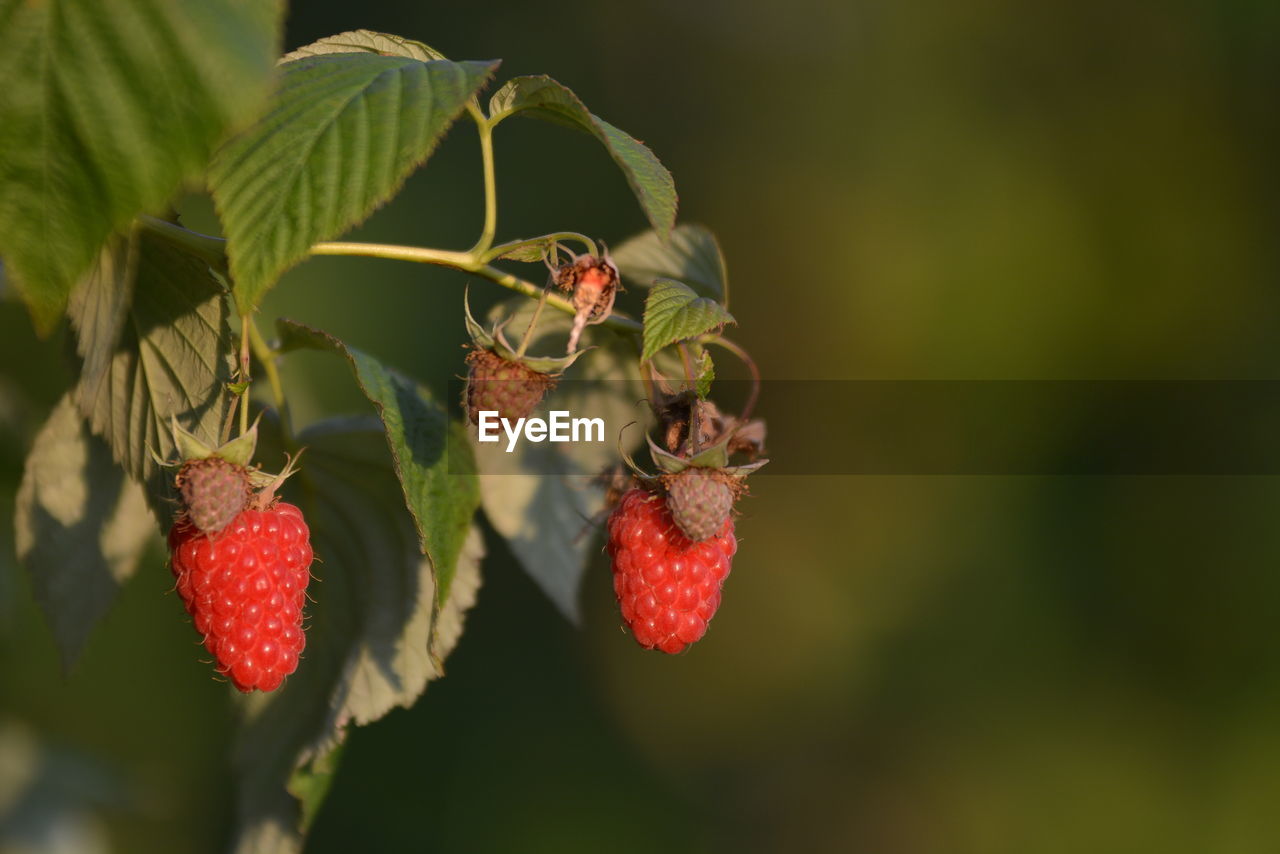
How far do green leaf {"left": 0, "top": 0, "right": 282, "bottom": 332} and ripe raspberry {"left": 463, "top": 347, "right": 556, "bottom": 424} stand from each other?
28cm

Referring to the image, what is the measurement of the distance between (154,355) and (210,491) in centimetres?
10

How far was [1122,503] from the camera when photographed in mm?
3986

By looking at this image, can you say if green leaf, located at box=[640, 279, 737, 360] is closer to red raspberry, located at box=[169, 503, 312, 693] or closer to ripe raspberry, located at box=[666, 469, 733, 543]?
ripe raspberry, located at box=[666, 469, 733, 543]

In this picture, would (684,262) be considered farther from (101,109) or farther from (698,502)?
(101,109)

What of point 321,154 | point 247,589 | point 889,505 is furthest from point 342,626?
point 889,505

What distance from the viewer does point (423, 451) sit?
742 millimetres

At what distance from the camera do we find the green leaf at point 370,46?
2.32ft

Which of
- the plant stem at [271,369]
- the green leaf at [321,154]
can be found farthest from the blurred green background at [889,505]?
the green leaf at [321,154]

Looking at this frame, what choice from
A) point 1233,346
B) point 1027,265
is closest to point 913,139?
point 1027,265

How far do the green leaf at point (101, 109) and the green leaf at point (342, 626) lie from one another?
1.13ft

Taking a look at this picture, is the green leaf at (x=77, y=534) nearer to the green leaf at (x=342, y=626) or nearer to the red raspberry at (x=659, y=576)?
the green leaf at (x=342, y=626)

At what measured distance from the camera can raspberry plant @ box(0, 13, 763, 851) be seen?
1.66ft

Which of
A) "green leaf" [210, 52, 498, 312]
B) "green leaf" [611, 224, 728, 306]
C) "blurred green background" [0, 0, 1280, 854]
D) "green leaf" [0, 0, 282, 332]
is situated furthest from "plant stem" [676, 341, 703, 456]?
"blurred green background" [0, 0, 1280, 854]

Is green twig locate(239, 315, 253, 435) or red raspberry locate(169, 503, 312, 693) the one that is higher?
green twig locate(239, 315, 253, 435)
